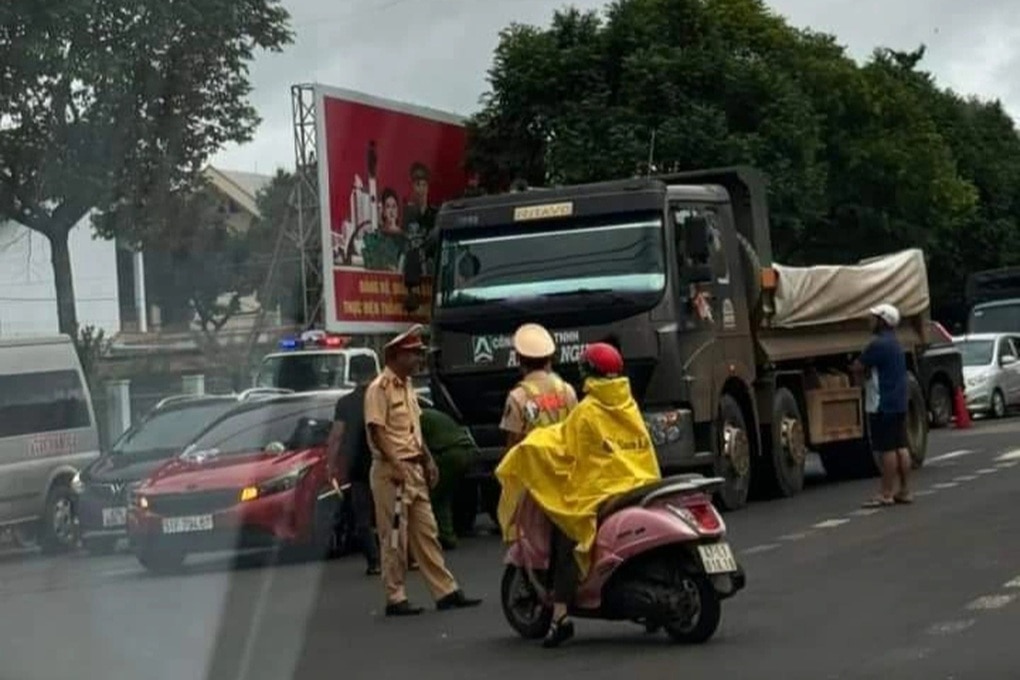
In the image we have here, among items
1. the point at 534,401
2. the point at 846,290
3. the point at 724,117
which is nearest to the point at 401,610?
the point at 534,401

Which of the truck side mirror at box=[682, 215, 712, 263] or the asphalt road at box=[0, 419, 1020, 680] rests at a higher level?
the truck side mirror at box=[682, 215, 712, 263]

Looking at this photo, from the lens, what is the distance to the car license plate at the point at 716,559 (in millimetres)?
11055

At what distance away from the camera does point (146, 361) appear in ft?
104

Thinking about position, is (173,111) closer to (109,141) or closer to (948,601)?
(109,141)

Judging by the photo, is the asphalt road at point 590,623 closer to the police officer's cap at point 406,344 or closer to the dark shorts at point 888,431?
the dark shorts at point 888,431

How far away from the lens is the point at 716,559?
1109 centimetres

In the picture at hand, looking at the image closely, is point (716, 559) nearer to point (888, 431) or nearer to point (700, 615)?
point (700, 615)

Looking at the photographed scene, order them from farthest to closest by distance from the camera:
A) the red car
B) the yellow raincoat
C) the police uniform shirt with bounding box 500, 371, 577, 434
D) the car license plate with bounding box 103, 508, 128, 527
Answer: the car license plate with bounding box 103, 508, 128, 527, the red car, the police uniform shirt with bounding box 500, 371, 577, 434, the yellow raincoat

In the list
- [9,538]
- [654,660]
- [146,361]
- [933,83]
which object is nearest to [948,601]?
[654,660]

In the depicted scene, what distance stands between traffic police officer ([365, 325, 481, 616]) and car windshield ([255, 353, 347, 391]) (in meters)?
17.2

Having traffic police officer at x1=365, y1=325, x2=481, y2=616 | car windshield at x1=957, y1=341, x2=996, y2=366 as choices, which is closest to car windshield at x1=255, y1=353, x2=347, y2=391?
car windshield at x1=957, y1=341, x2=996, y2=366

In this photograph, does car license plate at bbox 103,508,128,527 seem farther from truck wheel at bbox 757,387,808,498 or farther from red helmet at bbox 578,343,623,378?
red helmet at bbox 578,343,623,378

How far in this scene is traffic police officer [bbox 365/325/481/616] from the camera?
13.1 metres

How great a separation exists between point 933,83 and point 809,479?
39.9 m
